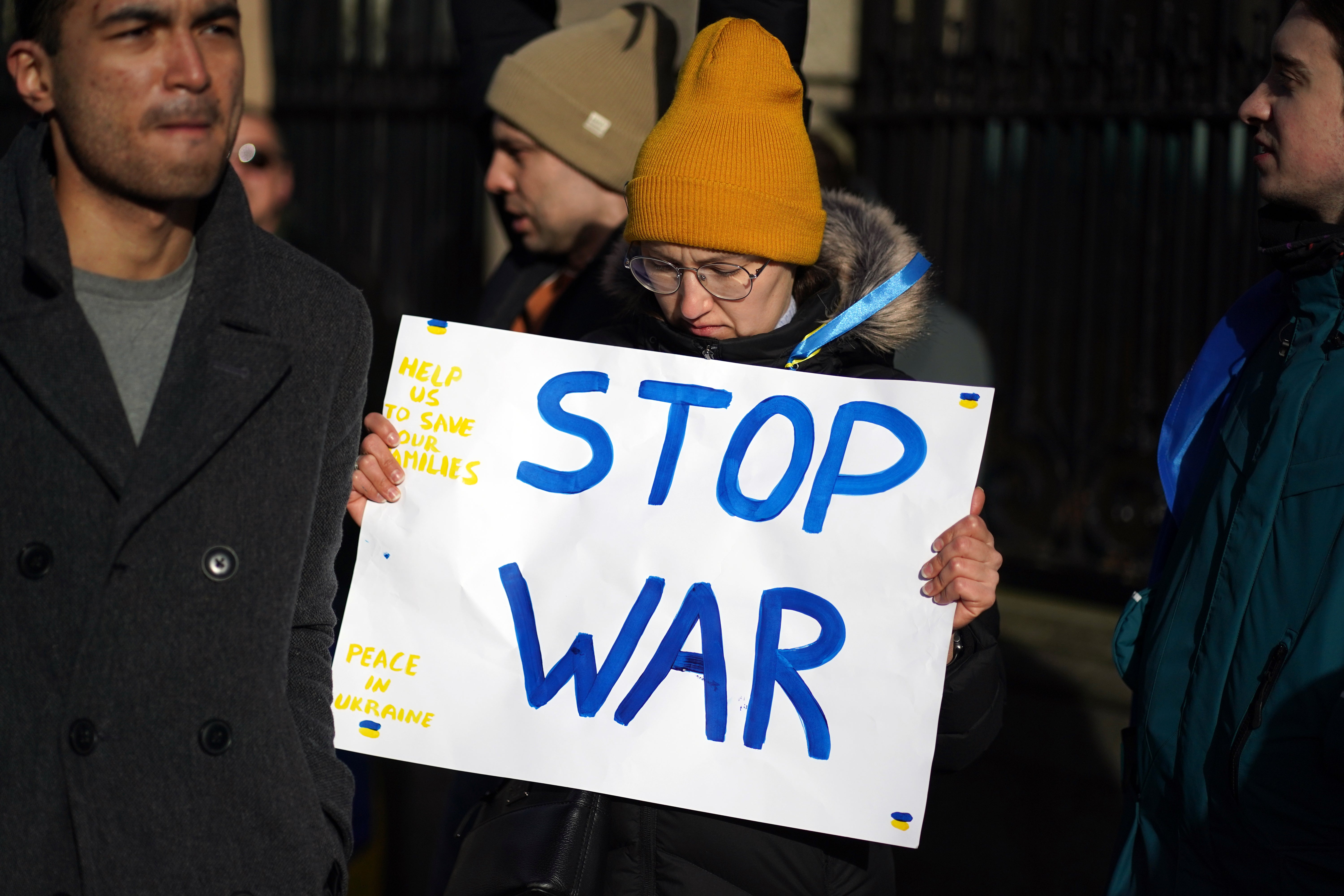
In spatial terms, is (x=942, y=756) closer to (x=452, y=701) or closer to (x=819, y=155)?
(x=452, y=701)

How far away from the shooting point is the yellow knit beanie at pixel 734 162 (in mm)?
2191

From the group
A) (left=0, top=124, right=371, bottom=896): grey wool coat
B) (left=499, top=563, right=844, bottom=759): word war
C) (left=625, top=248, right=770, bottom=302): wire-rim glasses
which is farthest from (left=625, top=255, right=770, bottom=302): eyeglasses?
(left=0, top=124, right=371, bottom=896): grey wool coat

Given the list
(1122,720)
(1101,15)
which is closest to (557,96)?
(1101,15)

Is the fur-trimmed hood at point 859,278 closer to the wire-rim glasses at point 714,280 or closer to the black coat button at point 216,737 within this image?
the wire-rim glasses at point 714,280

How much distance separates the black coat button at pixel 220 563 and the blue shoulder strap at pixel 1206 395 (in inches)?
61.8

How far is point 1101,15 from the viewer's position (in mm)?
4480

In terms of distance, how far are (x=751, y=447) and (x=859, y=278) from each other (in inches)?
15.5

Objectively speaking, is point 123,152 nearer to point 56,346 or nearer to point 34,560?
point 56,346

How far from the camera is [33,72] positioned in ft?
5.74

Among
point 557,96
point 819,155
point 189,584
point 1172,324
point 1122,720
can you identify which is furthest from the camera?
point 1172,324

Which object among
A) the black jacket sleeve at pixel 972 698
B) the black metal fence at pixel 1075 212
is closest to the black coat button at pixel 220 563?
the black jacket sleeve at pixel 972 698

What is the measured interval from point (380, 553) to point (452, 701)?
0.29m

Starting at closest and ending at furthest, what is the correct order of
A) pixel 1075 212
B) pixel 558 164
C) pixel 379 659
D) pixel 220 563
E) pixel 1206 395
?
pixel 220 563 → pixel 379 659 → pixel 1206 395 → pixel 558 164 → pixel 1075 212

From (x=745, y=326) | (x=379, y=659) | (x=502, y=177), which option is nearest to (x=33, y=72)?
(x=379, y=659)
